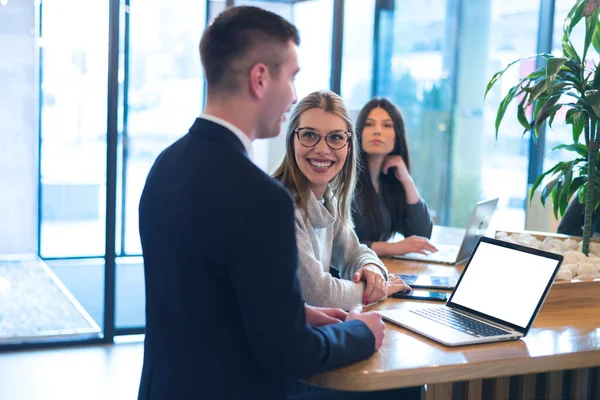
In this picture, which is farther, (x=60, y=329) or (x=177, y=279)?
(x=60, y=329)

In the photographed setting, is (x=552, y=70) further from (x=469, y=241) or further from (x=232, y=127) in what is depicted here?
(x=232, y=127)

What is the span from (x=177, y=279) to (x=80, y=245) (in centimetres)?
327

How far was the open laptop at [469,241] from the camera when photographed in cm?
276

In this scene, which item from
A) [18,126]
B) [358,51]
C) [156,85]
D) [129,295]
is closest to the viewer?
[18,126]

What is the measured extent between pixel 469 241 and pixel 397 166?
2.31 ft

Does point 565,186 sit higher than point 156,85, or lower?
lower

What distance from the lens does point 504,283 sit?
1.95 meters

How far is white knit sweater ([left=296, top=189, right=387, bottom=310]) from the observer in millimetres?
2020

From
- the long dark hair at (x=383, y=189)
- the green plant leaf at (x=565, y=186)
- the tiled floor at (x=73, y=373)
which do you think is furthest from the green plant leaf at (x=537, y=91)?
the tiled floor at (x=73, y=373)

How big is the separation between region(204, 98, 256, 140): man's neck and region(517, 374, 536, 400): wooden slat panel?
3.47ft

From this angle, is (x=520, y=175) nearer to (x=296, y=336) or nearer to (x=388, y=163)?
(x=388, y=163)

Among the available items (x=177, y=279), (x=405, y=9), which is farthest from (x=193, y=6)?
(x=177, y=279)

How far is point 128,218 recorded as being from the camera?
15.2ft

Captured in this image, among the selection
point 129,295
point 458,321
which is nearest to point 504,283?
point 458,321
